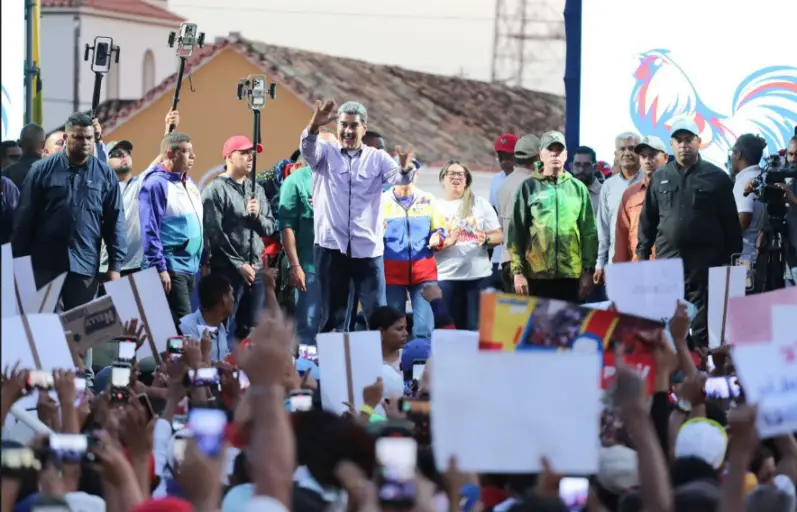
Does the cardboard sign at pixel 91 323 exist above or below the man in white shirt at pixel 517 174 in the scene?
below

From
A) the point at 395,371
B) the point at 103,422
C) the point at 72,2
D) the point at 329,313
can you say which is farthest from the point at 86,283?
the point at 72,2

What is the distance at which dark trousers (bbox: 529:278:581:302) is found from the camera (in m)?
12.5

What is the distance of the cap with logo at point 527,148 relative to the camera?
46.5ft

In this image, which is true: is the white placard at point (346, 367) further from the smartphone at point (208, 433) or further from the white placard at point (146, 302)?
the smartphone at point (208, 433)

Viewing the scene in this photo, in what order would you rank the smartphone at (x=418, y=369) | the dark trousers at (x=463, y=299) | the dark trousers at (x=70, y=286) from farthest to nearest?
the dark trousers at (x=463, y=299) → the dark trousers at (x=70, y=286) → the smartphone at (x=418, y=369)

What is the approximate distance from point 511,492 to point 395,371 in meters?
3.72

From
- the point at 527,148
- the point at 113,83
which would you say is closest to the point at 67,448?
the point at 527,148

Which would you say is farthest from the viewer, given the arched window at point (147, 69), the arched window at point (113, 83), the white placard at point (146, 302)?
the arched window at point (147, 69)

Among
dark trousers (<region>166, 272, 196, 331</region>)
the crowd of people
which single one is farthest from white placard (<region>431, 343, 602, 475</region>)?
dark trousers (<region>166, 272, 196, 331</region>)

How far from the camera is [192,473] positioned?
413cm

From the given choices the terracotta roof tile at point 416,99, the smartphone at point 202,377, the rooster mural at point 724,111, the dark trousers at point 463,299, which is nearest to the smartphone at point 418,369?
the smartphone at point 202,377

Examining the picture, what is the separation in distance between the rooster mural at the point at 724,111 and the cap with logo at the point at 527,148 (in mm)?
1209

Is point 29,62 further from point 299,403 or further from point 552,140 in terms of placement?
point 299,403

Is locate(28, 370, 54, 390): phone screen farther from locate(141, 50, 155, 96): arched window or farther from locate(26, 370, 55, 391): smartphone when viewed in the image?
locate(141, 50, 155, 96): arched window
